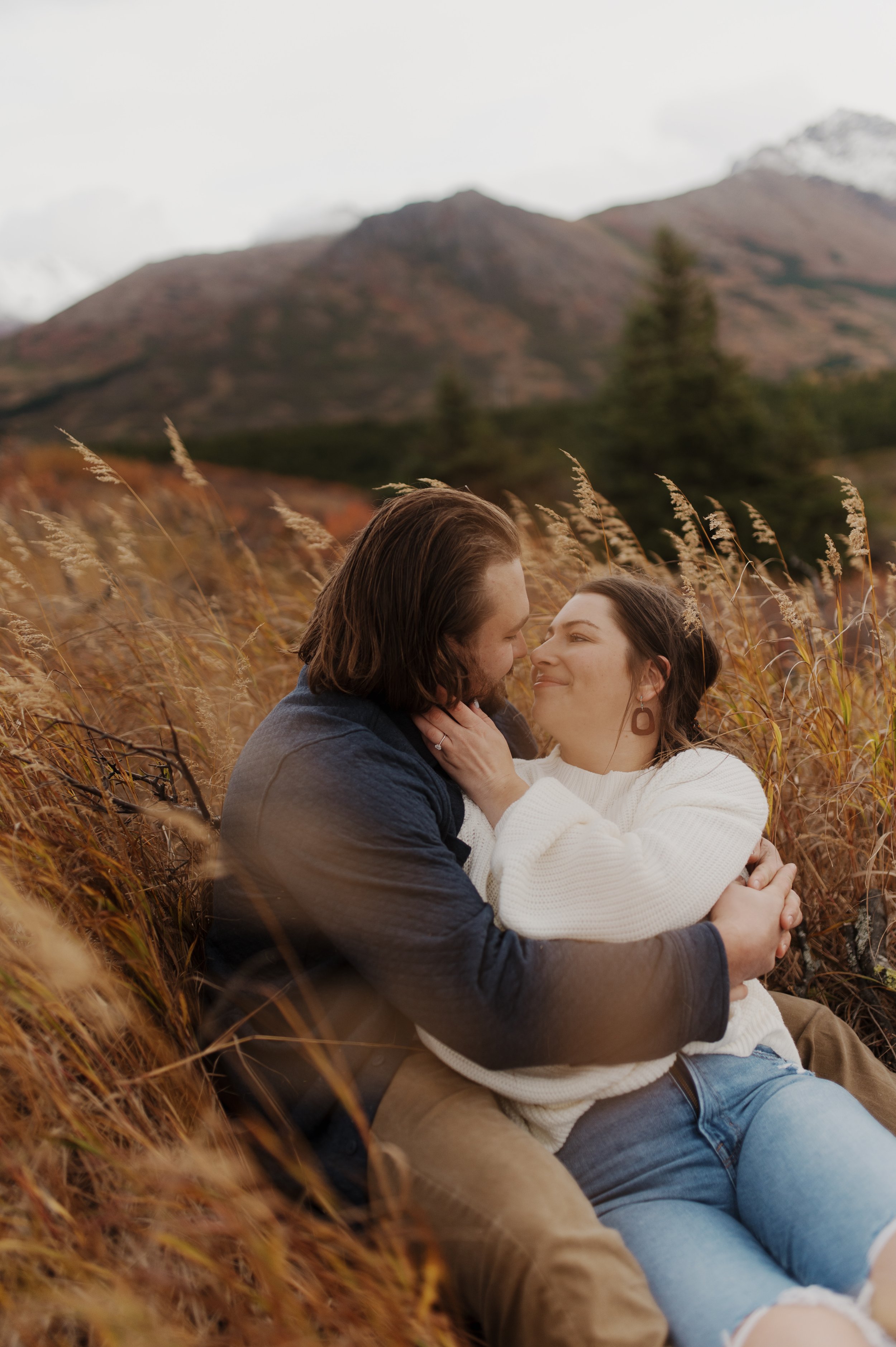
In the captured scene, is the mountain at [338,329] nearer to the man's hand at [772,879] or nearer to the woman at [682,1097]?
the woman at [682,1097]

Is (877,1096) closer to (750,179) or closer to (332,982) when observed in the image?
(332,982)

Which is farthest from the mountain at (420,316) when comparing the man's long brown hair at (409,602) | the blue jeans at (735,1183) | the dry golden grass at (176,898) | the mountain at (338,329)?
the blue jeans at (735,1183)

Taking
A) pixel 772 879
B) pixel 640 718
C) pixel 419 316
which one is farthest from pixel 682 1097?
pixel 419 316

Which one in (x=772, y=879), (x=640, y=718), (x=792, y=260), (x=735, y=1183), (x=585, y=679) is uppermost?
(x=792, y=260)

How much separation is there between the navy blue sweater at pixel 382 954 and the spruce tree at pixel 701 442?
11.2 meters

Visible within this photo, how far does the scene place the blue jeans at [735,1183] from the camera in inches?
50.1

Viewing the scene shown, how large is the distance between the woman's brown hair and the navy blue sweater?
718mm

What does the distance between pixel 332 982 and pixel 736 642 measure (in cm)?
199

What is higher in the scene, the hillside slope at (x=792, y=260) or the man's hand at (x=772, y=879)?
the hillside slope at (x=792, y=260)

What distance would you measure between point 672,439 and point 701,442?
1.65 ft

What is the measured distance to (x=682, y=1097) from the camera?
155 centimetres

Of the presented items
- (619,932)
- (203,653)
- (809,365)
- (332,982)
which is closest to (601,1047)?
(619,932)

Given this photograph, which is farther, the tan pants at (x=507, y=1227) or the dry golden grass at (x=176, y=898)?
the tan pants at (x=507, y=1227)

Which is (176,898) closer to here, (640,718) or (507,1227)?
(507,1227)
